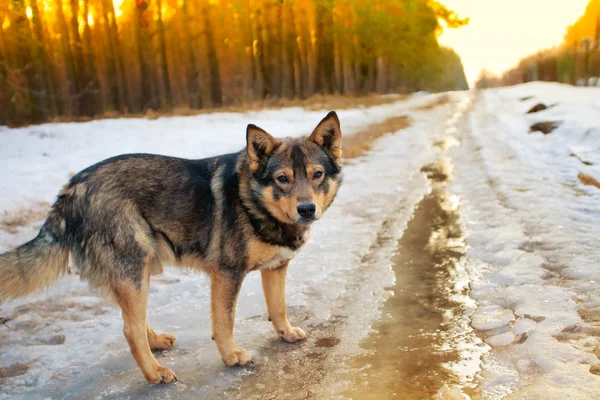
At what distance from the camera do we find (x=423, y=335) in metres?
4.22

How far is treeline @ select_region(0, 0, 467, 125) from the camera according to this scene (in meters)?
22.1

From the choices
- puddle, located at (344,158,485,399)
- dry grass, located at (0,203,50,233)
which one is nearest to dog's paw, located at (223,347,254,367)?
puddle, located at (344,158,485,399)

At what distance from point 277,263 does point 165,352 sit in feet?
3.96

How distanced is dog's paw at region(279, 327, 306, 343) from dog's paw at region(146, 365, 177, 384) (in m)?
1.01

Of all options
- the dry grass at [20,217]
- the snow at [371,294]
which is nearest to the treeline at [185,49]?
the dry grass at [20,217]

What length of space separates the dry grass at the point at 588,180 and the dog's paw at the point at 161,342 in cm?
722

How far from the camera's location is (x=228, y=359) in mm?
4035

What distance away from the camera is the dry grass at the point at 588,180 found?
8594 mm

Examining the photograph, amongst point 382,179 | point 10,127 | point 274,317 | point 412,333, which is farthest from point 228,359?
point 10,127

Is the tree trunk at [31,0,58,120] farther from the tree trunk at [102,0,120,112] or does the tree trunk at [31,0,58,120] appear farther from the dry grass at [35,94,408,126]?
the tree trunk at [102,0,120,112]

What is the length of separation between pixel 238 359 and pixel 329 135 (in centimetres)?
199

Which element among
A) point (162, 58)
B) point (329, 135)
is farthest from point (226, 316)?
point (162, 58)

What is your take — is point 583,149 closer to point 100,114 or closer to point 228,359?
point 228,359

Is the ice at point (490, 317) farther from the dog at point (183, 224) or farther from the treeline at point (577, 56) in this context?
the treeline at point (577, 56)
